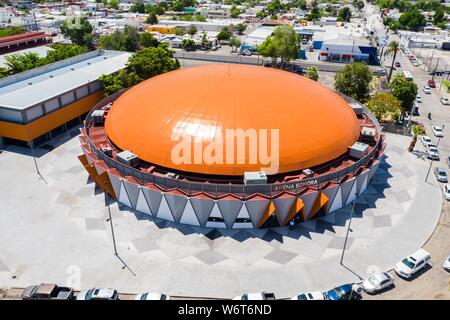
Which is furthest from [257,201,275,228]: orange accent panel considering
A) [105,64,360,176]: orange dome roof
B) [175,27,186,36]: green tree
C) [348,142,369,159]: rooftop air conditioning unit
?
[175,27,186,36]: green tree

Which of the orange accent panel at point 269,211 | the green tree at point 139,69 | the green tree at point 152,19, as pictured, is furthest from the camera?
the green tree at point 152,19

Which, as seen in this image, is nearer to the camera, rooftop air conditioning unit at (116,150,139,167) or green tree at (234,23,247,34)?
Answer: rooftop air conditioning unit at (116,150,139,167)

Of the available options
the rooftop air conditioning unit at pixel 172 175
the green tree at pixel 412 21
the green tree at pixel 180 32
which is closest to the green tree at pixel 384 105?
the rooftop air conditioning unit at pixel 172 175

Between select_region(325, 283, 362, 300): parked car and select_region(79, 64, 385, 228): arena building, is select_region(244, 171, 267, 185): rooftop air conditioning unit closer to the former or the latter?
select_region(79, 64, 385, 228): arena building

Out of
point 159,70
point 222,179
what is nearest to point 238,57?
point 159,70

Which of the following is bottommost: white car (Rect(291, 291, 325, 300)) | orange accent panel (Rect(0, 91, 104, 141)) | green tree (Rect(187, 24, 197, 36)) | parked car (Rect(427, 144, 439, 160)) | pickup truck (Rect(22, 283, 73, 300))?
white car (Rect(291, 291, 325, 300))

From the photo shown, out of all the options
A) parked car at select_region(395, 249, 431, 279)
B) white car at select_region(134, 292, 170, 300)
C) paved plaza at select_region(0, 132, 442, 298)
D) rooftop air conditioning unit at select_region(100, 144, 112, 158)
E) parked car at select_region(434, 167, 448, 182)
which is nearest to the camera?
white car at select_region(134, 292, 170, 300)
